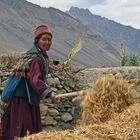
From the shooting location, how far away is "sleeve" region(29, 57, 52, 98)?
4641mm

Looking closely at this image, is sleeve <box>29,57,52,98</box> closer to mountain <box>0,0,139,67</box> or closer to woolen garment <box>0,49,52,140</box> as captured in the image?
woolen garment <box>0,49,52,140</box>

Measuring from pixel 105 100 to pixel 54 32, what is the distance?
334 feet

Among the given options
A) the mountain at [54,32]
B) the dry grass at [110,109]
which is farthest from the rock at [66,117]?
the mountain at [54,32]

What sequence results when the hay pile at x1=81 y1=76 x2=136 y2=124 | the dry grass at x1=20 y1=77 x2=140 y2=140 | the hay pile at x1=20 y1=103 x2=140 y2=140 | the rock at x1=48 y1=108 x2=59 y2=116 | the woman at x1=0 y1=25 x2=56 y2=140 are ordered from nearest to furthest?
the hay pile at x1=20 y1=103 x2=140 y2=140 < the dry grass at x1=20 y1=77 x2=140 y2=140 < the hay pile at x1=81 y1=76 x2=136 y2=124 < the woman at x1=0 y1=25 x2=56 y2=140 < the rock at x1=48 y1=108 x2=59 y2=116

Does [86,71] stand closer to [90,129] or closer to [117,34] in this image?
[90,129]

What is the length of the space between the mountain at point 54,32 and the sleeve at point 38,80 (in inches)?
3061

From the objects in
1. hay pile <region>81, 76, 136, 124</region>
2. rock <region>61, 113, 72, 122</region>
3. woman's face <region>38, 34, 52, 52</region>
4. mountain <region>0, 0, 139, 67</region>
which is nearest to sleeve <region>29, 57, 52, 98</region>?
woman's face <region>38, 34, 52, 52</region>

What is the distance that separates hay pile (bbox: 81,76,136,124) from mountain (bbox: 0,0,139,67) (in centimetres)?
7890

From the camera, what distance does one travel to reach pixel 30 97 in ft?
16.3

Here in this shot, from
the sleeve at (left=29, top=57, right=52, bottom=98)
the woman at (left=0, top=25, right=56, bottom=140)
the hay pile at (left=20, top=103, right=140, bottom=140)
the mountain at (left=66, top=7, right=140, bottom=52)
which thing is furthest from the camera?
the mountain at (left=66, top=7, right=140, bottom=52)

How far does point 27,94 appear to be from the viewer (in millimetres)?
4988

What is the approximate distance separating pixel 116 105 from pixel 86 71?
24.0ft

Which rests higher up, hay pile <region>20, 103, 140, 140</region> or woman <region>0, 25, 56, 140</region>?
woman <region>0, 25, 56, 140</region>

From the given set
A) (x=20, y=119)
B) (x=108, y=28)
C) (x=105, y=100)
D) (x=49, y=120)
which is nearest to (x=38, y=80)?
(x=20, y=119)
